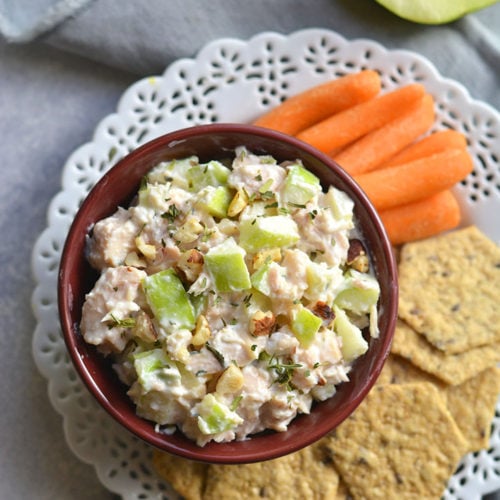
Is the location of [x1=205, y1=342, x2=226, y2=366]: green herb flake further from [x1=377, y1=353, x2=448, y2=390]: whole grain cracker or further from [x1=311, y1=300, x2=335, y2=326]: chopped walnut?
[x1=377, y1=353, x2=448, y2=390]: whole grain cracker

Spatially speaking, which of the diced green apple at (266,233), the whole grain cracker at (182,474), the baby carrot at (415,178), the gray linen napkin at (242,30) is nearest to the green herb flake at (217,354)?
the diced green apple at (266,233)

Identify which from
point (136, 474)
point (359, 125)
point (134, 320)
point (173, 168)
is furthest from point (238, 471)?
point (359, 125)

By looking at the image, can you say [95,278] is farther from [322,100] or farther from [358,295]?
[322,100]

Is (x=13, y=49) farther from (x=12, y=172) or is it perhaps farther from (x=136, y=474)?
(x=136, y=474)

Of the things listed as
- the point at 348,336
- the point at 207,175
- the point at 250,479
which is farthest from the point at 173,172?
the point at 250,479

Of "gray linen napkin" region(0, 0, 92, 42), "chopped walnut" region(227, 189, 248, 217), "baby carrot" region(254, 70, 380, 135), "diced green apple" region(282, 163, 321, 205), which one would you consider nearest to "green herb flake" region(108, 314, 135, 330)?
"chopped walnut" region(227, 189, 248, 217)

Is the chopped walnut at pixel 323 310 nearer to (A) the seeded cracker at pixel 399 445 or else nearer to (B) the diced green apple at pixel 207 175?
(B) the diced green apple at pixel 207 175
